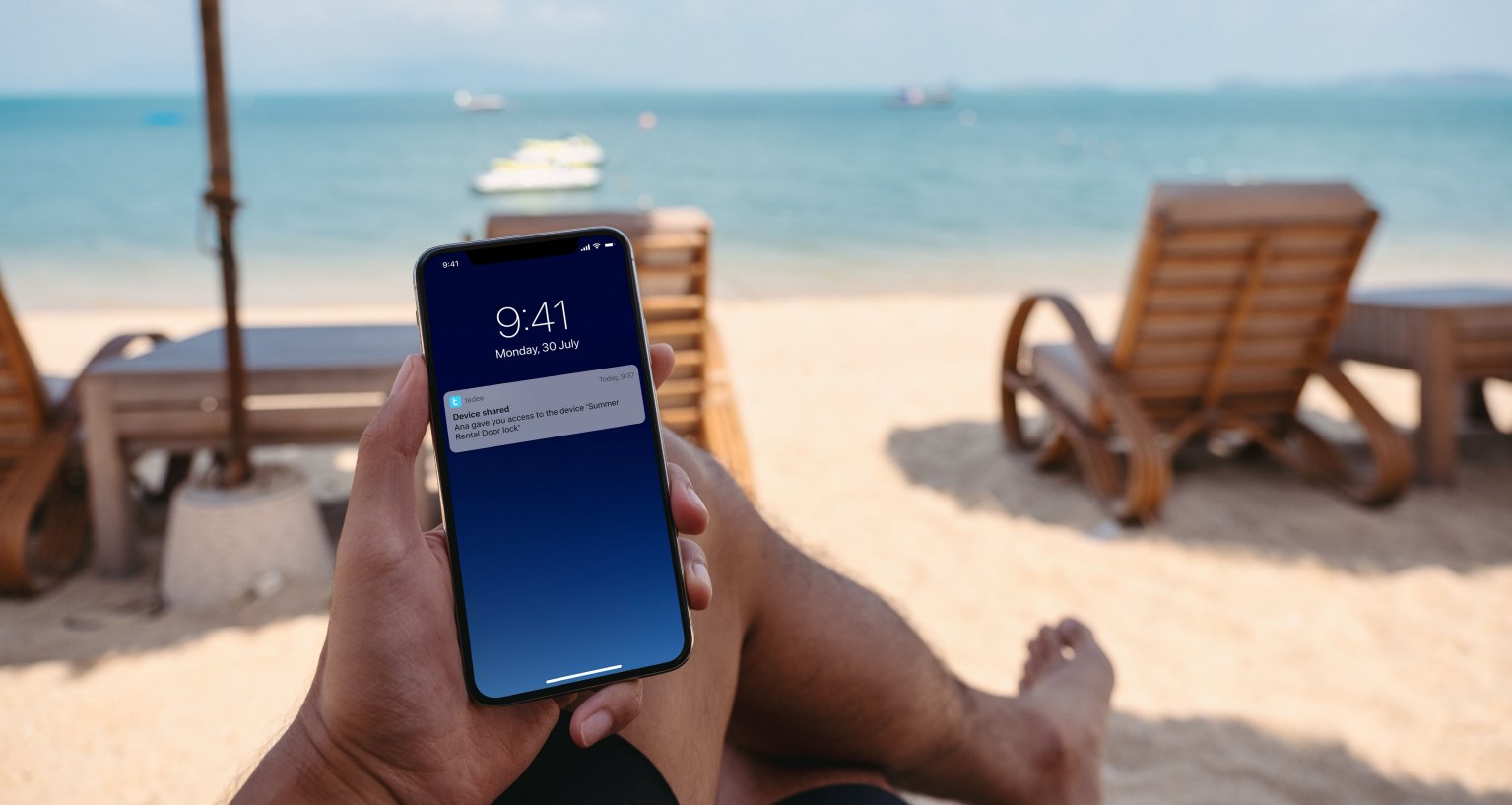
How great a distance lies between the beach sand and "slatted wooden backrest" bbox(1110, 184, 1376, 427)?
44cm

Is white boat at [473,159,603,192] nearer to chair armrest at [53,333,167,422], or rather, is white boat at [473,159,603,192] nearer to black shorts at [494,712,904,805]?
chair armrest at [53,333,167,422]

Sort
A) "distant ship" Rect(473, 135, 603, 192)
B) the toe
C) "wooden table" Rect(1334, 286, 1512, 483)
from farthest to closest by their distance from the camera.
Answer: "distant ship" Rect(473, 135, 603, 192), "wooden table" Rect(1334, 286, 1512, 483), the toe

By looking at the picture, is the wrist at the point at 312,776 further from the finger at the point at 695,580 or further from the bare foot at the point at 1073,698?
the bare foot at the point at 1073,698

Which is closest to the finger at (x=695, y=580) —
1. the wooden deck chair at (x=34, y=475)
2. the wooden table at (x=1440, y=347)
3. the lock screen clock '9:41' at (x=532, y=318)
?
the lock screen clock '9:41' at (x=532, y=318)

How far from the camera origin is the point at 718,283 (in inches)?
478

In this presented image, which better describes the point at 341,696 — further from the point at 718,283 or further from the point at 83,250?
the point at 83,250

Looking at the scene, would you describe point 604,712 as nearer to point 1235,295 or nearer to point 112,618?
point 112,618

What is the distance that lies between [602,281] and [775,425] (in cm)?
422

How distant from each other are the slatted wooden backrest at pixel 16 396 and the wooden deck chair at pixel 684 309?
A: 164 centimetres

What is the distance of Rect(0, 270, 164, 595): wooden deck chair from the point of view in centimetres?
321

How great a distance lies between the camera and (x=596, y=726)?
78cm

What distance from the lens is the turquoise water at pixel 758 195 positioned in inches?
521

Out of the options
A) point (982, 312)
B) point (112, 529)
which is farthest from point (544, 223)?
point (982, 312)

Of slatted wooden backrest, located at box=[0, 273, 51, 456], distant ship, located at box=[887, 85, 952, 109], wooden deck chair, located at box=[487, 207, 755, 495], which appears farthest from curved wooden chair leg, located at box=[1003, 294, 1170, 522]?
distant ship, located at box=[887, 85, 952, 109]
